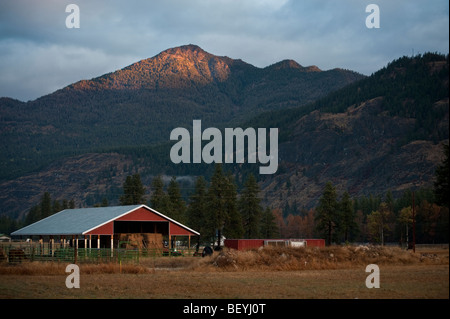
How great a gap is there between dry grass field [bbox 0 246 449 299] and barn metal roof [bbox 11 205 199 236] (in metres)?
20.4

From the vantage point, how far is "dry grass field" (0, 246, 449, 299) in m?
21.6

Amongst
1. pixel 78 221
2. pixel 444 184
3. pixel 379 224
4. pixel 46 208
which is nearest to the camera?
pixel 444 184

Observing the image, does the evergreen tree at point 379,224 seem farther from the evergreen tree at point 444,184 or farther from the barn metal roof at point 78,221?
the evergreen tree at point 444,184

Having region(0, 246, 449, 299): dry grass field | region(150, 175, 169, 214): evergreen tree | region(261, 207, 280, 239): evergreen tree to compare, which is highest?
region(150, 175, 169, 214): evergreen tree

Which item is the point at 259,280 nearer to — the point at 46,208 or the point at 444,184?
the point at 444,184

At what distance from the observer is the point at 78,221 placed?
62656 millimetres

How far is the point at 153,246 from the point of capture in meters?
64.6

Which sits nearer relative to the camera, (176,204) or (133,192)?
(176,204)

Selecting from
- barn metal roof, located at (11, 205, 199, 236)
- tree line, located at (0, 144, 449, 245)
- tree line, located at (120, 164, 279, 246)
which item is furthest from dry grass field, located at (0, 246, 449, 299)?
tree line, located at (120, 164, 279, 246)

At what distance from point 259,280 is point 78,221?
125 feet

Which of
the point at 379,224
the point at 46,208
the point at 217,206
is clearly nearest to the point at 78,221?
the point at 217,206
